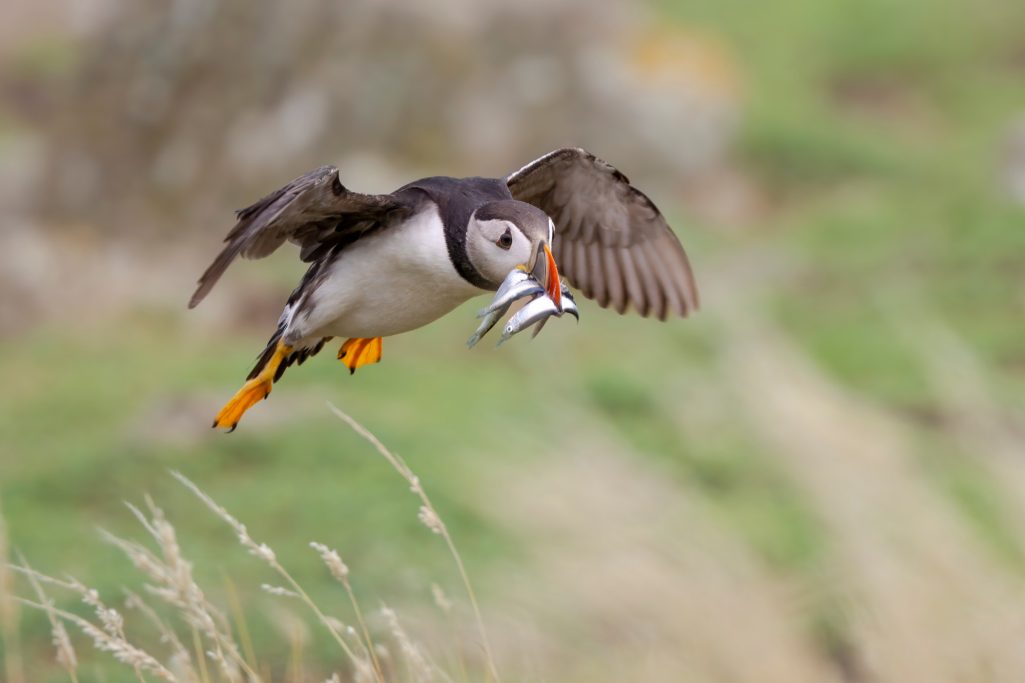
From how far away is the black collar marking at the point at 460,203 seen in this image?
2.85m

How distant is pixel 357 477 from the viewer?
24.0 ft

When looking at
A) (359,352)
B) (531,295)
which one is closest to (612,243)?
(359,352)

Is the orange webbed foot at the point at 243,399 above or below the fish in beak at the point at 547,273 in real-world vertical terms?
below

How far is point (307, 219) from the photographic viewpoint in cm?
307

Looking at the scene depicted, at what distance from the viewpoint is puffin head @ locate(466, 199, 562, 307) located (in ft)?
8.61

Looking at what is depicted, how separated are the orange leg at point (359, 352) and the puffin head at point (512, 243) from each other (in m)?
0.64

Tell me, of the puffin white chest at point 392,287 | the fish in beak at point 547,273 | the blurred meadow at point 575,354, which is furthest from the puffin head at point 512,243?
the blurred meadow at point 575,354

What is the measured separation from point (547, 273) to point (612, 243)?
1360 mm

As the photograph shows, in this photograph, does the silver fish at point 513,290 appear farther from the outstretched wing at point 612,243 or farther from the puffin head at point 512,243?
the outstretched wing at point 612,243

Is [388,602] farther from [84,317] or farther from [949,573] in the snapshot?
[84,317]

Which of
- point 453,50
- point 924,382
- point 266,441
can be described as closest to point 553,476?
point 266,441

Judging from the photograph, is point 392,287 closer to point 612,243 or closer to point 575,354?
point 612,243

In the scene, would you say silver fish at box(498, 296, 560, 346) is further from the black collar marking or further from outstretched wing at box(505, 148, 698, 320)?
outstretched wing at box(505, 148, 698, 320)

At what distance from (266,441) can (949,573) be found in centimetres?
495
